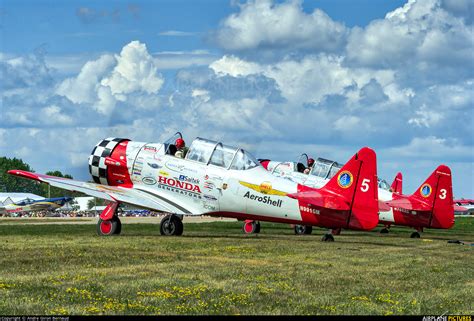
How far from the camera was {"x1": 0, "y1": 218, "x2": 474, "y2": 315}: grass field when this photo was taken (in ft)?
30.0

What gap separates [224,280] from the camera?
11.7m

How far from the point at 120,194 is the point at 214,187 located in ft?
10.3

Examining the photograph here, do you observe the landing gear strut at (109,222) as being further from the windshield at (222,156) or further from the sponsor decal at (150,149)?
the windshield at (222,156)

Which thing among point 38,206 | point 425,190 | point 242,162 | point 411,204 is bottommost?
point 38,206

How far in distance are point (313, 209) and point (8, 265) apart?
35.3 ft

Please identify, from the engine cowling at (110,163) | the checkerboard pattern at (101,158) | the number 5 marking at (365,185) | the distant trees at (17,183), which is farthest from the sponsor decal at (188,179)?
the distant trees at (17,183)

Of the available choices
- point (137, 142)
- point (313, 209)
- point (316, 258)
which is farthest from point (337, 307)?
point (137, 142)

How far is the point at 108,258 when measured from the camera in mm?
14789

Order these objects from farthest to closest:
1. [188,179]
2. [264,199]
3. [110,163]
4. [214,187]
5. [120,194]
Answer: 1. [110,163]
2. [120,194]
3. [188,179]
4. [214,187]
5. [264,199]

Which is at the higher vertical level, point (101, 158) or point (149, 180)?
point (101, 158)

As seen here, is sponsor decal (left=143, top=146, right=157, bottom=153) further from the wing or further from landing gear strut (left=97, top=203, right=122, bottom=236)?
landing gear strut (left=97, top=203, right=122, bottom=236)

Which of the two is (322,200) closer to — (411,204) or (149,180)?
(149,180)

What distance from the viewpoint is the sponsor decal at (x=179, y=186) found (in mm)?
23062

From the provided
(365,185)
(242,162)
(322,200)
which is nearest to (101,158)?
(242,162)
